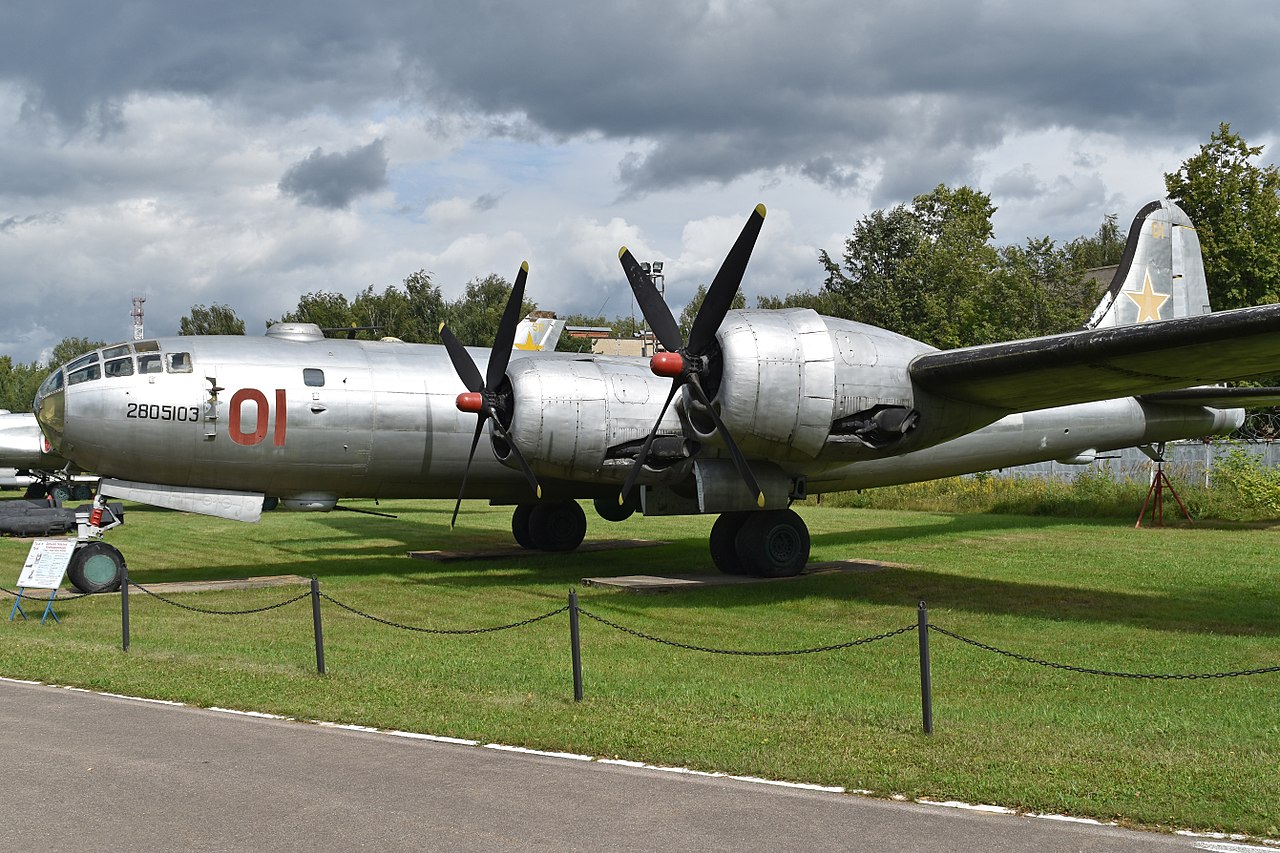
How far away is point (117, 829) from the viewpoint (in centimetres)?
667

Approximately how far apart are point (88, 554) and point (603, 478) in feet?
27.4

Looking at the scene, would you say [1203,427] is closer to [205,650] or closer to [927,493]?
[927,493]

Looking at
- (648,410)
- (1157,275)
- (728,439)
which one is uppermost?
(1157,275)

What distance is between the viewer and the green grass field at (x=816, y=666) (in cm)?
796

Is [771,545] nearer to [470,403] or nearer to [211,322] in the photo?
[470,403]

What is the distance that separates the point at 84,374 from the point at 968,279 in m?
48.5

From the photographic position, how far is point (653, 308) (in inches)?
644

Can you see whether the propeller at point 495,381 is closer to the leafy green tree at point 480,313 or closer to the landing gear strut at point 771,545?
the landing gear strut at point 771,545

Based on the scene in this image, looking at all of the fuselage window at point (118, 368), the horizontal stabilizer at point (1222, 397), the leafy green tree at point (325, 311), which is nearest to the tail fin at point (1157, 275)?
the horizontal stabilizer at point (1222, 397)

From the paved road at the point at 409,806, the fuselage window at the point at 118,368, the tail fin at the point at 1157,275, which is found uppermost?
the tail fin at the point at 1157,275

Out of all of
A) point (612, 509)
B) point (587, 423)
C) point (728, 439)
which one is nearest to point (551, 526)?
point (612, 509)

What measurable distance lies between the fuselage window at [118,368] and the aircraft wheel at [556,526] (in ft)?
28.2

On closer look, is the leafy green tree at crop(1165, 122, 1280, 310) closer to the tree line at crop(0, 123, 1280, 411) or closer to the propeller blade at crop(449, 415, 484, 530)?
the tree line at crop(0, 123, 1280, 411)

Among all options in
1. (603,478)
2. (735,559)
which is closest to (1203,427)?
(735,559)
